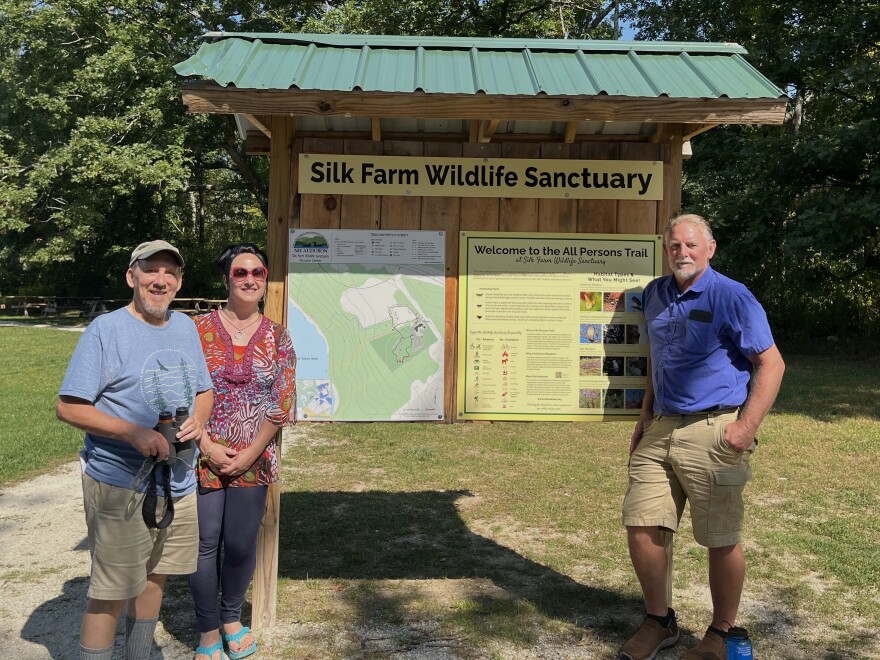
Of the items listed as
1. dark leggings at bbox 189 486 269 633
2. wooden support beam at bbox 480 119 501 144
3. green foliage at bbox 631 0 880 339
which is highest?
green foliage at bbox 631 0 880 339

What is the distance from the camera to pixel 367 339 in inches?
156

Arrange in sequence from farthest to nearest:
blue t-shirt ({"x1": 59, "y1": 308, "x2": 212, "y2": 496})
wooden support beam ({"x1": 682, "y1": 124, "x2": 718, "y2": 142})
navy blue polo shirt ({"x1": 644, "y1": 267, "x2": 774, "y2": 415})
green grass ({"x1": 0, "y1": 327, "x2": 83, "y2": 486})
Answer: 1. green grass ({"x1": 0, "y1": 327, "x2": 83, "y2": 486})
2. wooden support beam ({"x1": 682, "y1": 124, "x2": 718, "y2": 142})
3. navy blue polo shirt ({"x1": 644, "y1": 267, "x2": 774, "y2": 415})
4. blue t-shirt ({"x1": 59, "y1": 308, "x2": 212, "y2": 496})

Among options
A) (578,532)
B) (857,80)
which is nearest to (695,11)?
(857,80)

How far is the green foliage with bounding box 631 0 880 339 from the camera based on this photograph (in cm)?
1378

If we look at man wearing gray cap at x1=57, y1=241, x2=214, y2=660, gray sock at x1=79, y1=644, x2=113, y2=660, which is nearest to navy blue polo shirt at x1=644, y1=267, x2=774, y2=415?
man wearing gray cap at x1=57, y1=241, x2=214, y2=660

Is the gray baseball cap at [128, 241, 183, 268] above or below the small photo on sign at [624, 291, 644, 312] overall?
above

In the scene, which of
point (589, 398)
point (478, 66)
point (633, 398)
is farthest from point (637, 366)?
point (478, 66)

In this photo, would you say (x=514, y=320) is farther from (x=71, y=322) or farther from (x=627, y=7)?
(x=71, y=322)

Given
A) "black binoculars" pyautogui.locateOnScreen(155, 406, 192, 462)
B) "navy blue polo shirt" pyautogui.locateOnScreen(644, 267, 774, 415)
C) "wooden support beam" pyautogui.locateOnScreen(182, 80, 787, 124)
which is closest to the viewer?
"black binoculars" pyautogui.locateOnScreen(155, 406, 192, 462)

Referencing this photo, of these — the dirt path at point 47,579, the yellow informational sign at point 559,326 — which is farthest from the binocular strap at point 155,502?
the yellow informational sign at point 559,326

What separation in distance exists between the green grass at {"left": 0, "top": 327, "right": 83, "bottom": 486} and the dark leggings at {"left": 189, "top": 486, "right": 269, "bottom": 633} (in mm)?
4137

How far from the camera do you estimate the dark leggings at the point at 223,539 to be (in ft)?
10.9

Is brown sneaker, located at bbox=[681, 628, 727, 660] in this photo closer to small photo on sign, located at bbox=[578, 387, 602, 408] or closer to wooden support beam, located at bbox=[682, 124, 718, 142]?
small photo on sign, located at bbox=[578, 387, 602, 408]

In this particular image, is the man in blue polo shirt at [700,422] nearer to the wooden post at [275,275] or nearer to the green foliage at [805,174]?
the wooden post at [275,275]
